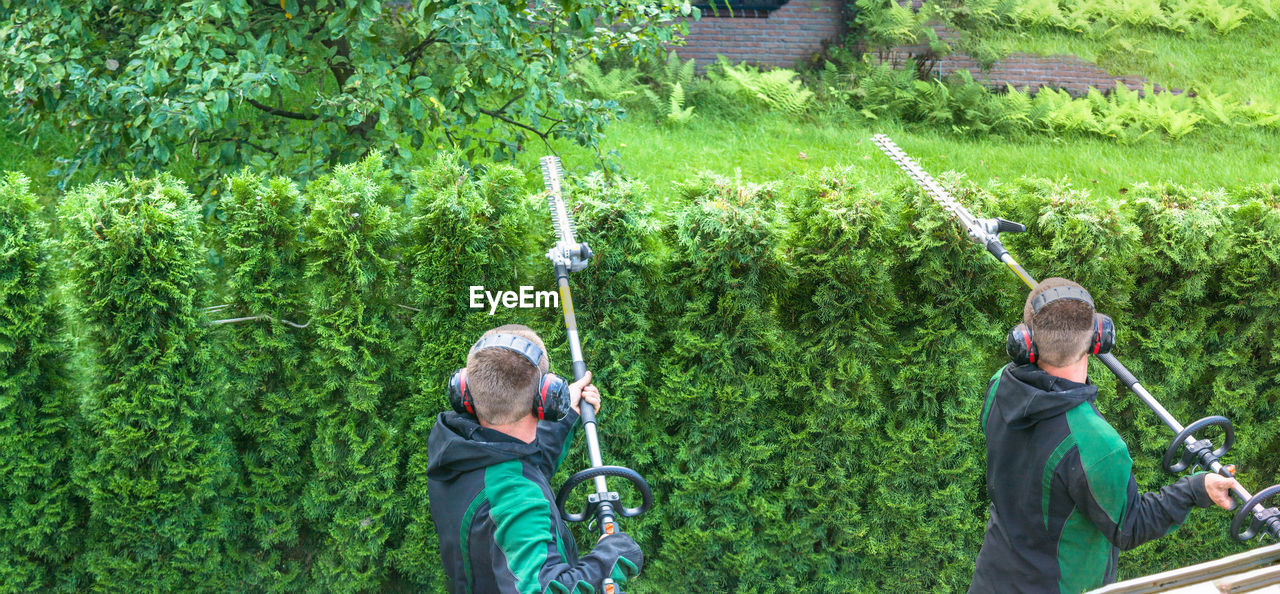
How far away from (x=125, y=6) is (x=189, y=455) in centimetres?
369

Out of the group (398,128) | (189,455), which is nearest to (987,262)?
(398,128)

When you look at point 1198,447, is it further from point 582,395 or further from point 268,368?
point 268,368

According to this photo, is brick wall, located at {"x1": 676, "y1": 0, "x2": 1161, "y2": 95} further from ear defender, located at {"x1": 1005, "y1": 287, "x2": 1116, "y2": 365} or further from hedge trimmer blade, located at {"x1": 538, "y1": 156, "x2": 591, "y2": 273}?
ear defender, located at {"x1": 1005, "y1": 287, "x2": 1116, "y2": 365}

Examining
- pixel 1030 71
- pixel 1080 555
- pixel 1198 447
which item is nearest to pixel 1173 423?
pixel 1198 447

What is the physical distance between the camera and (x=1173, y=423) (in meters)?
4.10

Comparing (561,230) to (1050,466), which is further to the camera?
(561,230)

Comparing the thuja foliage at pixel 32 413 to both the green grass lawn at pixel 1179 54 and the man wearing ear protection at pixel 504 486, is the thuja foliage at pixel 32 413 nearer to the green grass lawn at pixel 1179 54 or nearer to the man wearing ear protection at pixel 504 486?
the man wearing ear protection at pixel 504 486

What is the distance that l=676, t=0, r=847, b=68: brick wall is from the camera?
11992mm

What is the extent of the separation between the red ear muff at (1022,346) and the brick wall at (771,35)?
8.91 m

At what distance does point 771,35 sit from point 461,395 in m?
9.85

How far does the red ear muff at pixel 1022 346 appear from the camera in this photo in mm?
3670

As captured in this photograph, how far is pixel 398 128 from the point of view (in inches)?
240

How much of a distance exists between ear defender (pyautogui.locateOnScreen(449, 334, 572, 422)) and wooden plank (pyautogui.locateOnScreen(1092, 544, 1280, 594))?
180 centimetres

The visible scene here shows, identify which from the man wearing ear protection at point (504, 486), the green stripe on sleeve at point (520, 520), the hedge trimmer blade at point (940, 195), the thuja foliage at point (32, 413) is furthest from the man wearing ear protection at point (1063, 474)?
the thuja foliage at point (32, 413)
